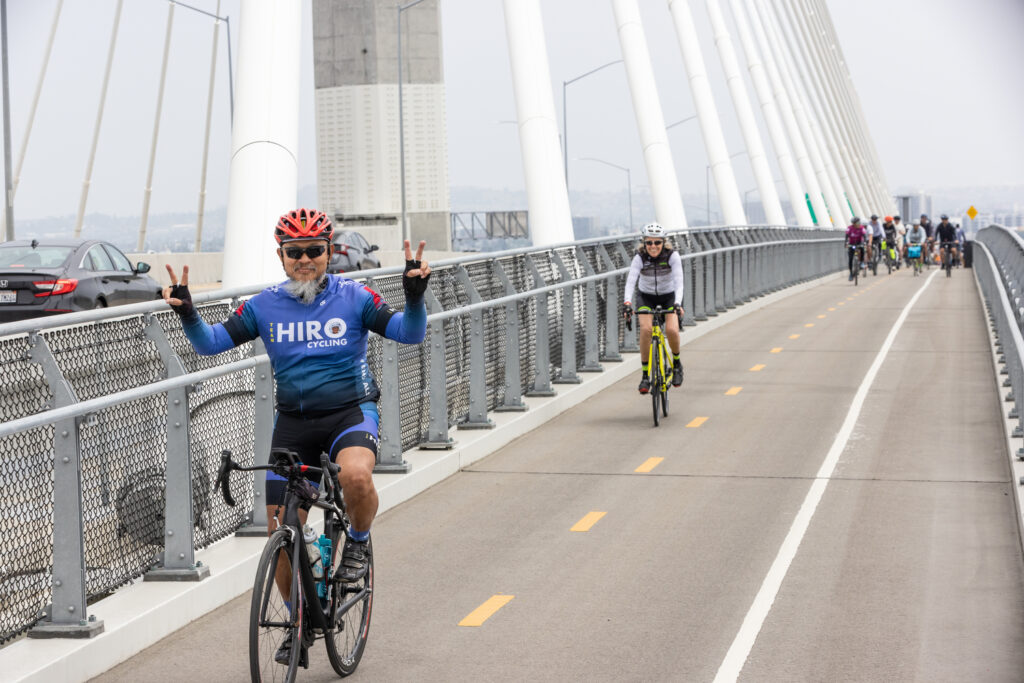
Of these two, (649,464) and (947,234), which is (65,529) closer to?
(649,464)

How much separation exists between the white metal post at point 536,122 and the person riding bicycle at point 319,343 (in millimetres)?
17896

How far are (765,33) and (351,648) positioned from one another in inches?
2707

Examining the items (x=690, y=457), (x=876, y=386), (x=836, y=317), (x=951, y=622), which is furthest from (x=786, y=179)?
(x=951, y=622)

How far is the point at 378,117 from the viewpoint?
206 ft

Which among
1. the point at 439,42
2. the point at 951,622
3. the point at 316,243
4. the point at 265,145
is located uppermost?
the point at 439,42

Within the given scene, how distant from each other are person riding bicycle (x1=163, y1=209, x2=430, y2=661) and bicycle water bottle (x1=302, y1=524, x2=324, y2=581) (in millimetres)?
308

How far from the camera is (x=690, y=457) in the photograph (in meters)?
13.0

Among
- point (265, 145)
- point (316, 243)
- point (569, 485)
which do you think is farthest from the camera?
point (265, 145)

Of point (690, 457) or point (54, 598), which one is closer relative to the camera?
point (54, 598)

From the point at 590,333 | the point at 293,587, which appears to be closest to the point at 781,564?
the point at 293,587

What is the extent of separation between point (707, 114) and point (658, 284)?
32391 millimetres

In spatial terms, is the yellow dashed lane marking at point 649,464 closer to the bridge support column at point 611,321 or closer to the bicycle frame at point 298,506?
the bicycle frame at point 298,506

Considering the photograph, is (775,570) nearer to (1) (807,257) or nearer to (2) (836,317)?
(2) (836,317)

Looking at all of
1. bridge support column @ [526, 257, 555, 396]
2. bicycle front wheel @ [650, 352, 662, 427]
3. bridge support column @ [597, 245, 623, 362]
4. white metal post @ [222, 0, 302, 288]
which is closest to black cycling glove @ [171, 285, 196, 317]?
white metal post @ [222, 0, 302, 288]
